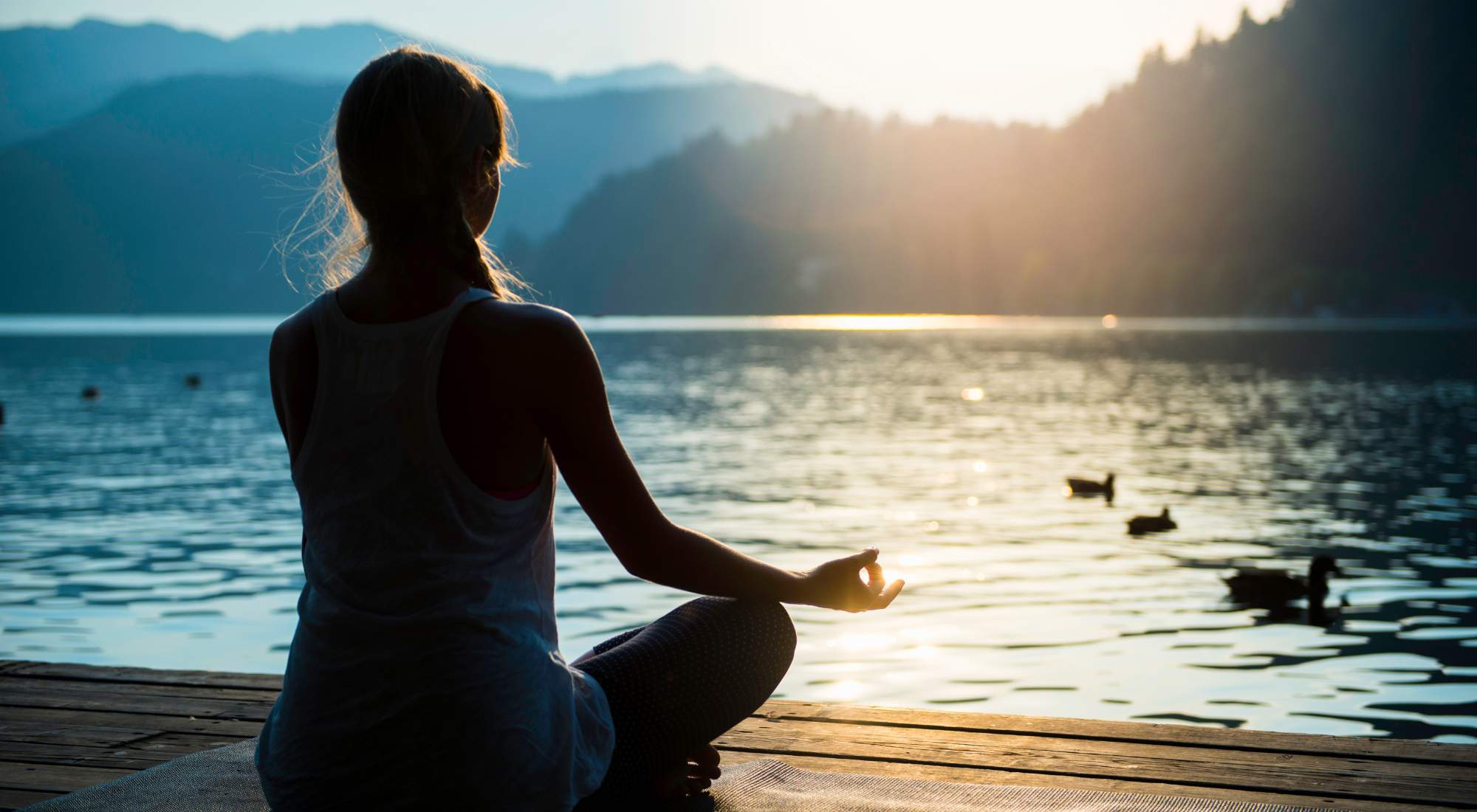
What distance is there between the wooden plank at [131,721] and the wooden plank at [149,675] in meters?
Answer: 0.44

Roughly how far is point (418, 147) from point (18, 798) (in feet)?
9.18

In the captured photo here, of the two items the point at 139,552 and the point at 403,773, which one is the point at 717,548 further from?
the point at 139,552

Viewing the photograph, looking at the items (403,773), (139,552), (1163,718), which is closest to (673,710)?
(403,773)

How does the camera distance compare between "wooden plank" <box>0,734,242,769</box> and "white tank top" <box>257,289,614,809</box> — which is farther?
"wooden plank" <box>0,734,242,769</box>

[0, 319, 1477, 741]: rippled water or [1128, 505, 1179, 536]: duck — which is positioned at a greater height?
[1128, 505, 1179, 536]: duck

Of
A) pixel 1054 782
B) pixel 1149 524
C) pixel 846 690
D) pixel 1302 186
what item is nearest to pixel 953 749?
pixel 1054 782

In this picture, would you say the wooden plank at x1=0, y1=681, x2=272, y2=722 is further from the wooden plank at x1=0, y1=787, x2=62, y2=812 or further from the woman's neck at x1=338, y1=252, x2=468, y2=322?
the woman's neck at x1=338, y1=252, x2=468, y2=322

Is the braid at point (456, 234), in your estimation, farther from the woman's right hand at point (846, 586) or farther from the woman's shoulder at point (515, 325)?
the woman's right hand at point (846, 586)

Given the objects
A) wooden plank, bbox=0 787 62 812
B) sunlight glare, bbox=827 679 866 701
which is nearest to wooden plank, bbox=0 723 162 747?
wooden plank, bbox=0 787 62 812

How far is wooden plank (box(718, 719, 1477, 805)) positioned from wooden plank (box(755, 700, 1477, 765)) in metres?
0.06

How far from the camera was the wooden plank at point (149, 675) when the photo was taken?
5617 mm

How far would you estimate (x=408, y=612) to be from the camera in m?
2.68

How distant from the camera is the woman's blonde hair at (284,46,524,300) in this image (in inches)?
102

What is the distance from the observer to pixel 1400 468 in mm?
25969
